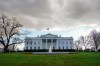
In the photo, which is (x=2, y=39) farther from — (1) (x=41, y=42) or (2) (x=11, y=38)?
(1) (x=41, y=42)

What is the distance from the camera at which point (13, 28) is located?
60.7m

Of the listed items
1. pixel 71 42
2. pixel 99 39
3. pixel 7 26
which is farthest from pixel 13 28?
pixel 71 42

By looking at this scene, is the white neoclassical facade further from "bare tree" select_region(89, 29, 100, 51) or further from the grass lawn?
the grass lawn

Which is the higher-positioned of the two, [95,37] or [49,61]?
[95,37]

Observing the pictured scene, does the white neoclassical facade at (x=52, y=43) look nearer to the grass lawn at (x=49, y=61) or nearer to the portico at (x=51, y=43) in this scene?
the portico at (x=51, y=43)

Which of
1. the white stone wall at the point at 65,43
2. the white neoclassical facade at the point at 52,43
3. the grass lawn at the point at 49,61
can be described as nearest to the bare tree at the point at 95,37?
the white stone wall at the point at 65,43

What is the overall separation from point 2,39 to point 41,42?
1485 inches

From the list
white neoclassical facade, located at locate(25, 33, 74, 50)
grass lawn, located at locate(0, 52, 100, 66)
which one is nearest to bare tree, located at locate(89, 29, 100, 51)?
white neoclassical facade, located at locate(25, 33, 74, 50)

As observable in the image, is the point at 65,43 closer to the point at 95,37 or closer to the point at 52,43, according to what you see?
the point at 52,43

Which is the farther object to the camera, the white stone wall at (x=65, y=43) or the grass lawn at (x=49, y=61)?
the white stone wall at (x=65, y=43)

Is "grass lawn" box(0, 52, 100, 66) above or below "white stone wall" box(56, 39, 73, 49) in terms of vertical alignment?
below

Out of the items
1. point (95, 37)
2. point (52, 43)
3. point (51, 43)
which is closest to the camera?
point (95, 37)

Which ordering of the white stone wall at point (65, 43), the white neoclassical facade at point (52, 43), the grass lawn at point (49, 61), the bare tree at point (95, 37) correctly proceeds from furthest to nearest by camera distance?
1. the white stone wall at point (65, 43)
2. the white neoclassical facade at point (52, 43)
3. the bare tree at point (95, 37)
4. the grass lawn at point (49, 61)

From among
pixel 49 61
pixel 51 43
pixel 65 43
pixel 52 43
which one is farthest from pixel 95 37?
pixel 49 61
